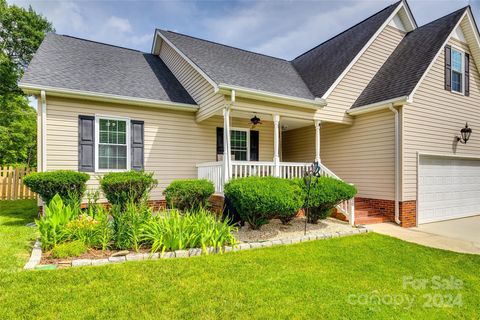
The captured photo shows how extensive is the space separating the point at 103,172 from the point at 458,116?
12135mm

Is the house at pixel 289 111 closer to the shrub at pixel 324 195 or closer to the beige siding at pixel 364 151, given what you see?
the beige siding at pixel 364 151

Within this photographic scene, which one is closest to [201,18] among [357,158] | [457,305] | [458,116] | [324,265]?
[357,158]

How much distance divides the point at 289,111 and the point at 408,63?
4.81 meters

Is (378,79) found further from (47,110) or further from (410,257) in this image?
(47,110)

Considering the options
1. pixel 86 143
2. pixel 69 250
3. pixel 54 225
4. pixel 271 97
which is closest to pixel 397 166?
pixel 271 97

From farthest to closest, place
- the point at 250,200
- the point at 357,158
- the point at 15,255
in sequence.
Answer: the point at 357,158, the point at 250,200, the point at 15,255

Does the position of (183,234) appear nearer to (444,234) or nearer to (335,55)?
(444,234)

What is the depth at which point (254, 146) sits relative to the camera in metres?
11.0

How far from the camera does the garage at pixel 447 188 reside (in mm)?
8953

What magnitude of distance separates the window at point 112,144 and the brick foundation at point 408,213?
8.52 metres

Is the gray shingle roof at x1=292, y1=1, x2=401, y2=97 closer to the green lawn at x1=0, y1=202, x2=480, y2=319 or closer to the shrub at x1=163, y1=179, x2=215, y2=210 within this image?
the shrub at x1=163, y1=179, x2=215, y2=210

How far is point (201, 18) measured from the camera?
1290cm

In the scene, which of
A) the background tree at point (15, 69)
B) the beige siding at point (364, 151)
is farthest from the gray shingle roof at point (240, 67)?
the background tree at point (15, 69)

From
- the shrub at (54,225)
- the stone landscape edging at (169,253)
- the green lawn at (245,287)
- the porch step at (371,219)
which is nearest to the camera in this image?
the green lawn at (245,287)
